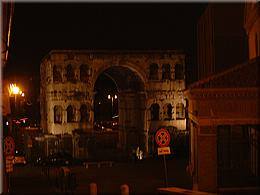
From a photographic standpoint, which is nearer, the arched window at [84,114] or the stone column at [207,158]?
the stone column at [207,158]

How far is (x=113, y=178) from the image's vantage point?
31406 millimetres

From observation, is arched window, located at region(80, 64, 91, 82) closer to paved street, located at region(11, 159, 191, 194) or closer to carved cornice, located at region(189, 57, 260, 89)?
paved street, located at region(11, 159, 191, 194)

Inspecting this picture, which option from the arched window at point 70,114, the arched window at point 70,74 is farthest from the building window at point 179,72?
the arched window at point 70,114

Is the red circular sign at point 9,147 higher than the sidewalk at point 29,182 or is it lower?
higher

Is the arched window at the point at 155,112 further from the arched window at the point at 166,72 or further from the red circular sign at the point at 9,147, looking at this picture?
the red circular sign at the point at 9,147

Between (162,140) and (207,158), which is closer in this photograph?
(162,140)

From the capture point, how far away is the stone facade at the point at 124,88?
48719 mm

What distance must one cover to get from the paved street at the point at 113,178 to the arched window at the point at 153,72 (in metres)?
11.2

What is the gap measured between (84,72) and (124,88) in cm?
496

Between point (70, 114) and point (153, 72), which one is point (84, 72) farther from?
point (153, 72)

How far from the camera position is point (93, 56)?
160 ft

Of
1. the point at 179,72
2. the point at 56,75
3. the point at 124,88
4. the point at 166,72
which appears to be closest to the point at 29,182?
the point at 56,75

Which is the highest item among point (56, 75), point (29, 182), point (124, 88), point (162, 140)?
point (56, 75)

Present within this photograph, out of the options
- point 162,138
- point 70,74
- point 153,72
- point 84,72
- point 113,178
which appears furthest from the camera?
point 153,72
